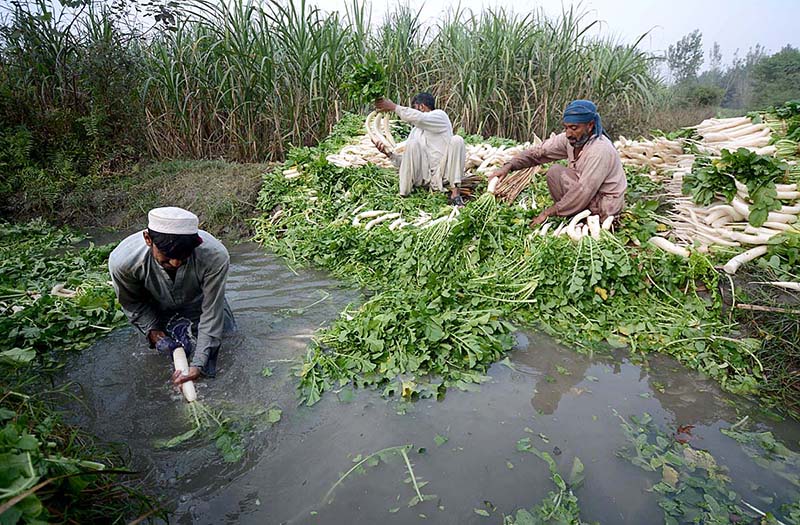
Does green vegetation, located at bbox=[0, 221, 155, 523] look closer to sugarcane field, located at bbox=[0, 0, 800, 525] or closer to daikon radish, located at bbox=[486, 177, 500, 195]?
sugarcane field, located at bbox=[0, 0, 800, 525]

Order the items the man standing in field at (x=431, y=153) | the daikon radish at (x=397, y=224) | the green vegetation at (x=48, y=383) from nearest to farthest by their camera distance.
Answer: the green vegetation at (x=48, y=383) → the daikon radish at (x=397, y=224) → the man standing in field at (x=431, y=153)

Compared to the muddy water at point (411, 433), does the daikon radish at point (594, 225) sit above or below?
above

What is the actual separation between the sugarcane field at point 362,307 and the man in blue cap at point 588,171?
0.07 ft

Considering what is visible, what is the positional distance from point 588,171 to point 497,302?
1521 millimetres

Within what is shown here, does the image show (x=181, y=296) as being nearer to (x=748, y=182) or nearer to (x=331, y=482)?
(x=331, y=482)

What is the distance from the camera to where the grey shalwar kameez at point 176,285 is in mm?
2787

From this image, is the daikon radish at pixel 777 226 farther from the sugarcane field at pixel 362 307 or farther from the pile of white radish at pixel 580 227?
the pile of white radish at pixel 580 227

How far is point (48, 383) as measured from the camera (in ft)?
9.91

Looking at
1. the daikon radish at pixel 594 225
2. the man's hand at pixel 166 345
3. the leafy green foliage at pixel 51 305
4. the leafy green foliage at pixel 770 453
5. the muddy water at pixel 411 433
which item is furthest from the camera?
the daikon radish at pixel 594 225

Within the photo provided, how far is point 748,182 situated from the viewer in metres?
3.82

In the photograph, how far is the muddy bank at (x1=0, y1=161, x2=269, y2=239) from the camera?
657cm

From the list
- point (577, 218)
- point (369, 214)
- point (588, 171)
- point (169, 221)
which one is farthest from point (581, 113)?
point (169, 221)

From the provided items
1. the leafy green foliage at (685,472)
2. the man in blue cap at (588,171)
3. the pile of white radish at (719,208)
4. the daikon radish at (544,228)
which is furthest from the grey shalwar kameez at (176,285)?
the pile of white radish at (719,208)

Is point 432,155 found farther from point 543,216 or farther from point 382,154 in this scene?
point 543,216
